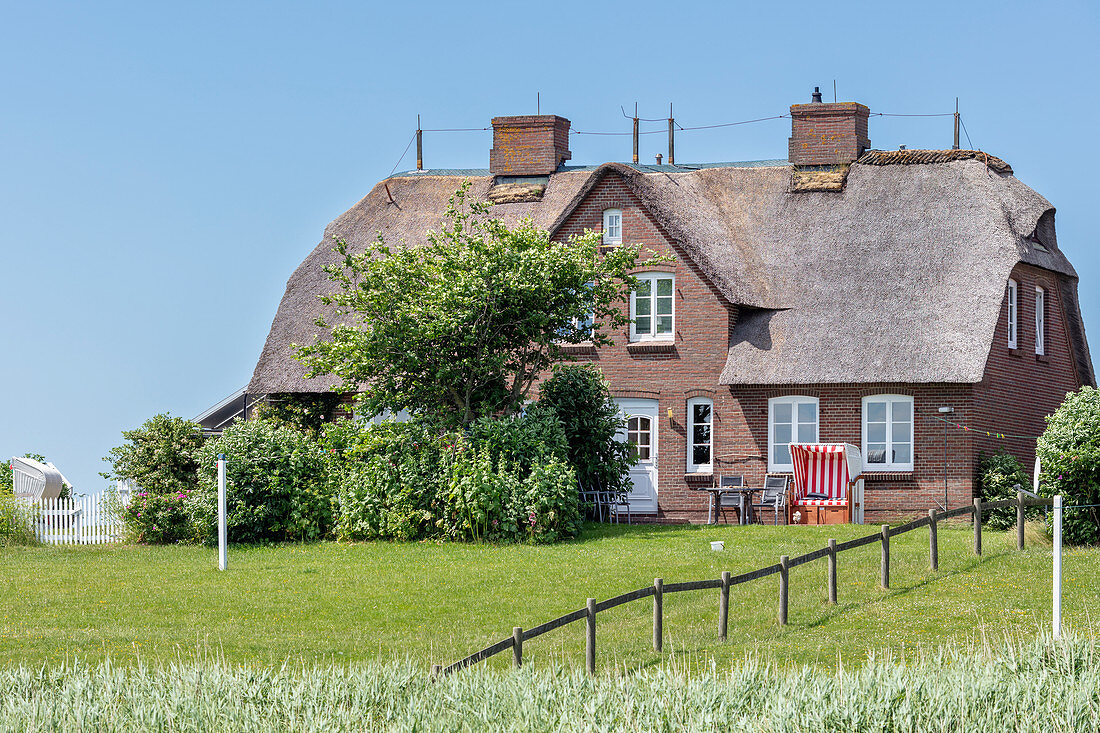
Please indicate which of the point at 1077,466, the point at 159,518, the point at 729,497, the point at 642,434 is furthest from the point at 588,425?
the point at 1077,466

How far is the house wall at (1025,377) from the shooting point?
29.0m

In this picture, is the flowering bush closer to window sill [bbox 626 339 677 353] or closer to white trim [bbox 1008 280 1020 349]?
window sill [bbox 626 339 677 353]

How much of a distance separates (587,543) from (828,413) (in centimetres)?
699

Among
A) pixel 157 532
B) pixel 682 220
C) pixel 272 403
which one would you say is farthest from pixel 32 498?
pixel 682 220

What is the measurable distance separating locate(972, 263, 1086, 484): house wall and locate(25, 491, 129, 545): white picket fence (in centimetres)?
1722

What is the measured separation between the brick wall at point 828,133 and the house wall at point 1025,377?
5030 millimetres

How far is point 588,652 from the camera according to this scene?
14.4 meters

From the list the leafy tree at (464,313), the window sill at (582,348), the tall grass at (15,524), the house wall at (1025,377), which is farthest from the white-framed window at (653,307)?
the tall grass at (15,524)

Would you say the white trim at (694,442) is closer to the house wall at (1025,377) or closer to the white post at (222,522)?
the house wall at (1025,377)

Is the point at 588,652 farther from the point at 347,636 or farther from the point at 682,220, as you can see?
the point at 682,220

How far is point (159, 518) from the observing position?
90.6 feet

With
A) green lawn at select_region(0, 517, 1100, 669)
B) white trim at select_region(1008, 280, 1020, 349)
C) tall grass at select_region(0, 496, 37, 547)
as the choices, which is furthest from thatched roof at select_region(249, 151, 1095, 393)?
tall grass at select_region(0, 496, 37, 547)

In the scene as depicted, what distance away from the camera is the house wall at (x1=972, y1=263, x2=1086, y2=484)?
95.0 ft

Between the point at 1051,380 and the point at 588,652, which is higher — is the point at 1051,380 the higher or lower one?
the higher one
